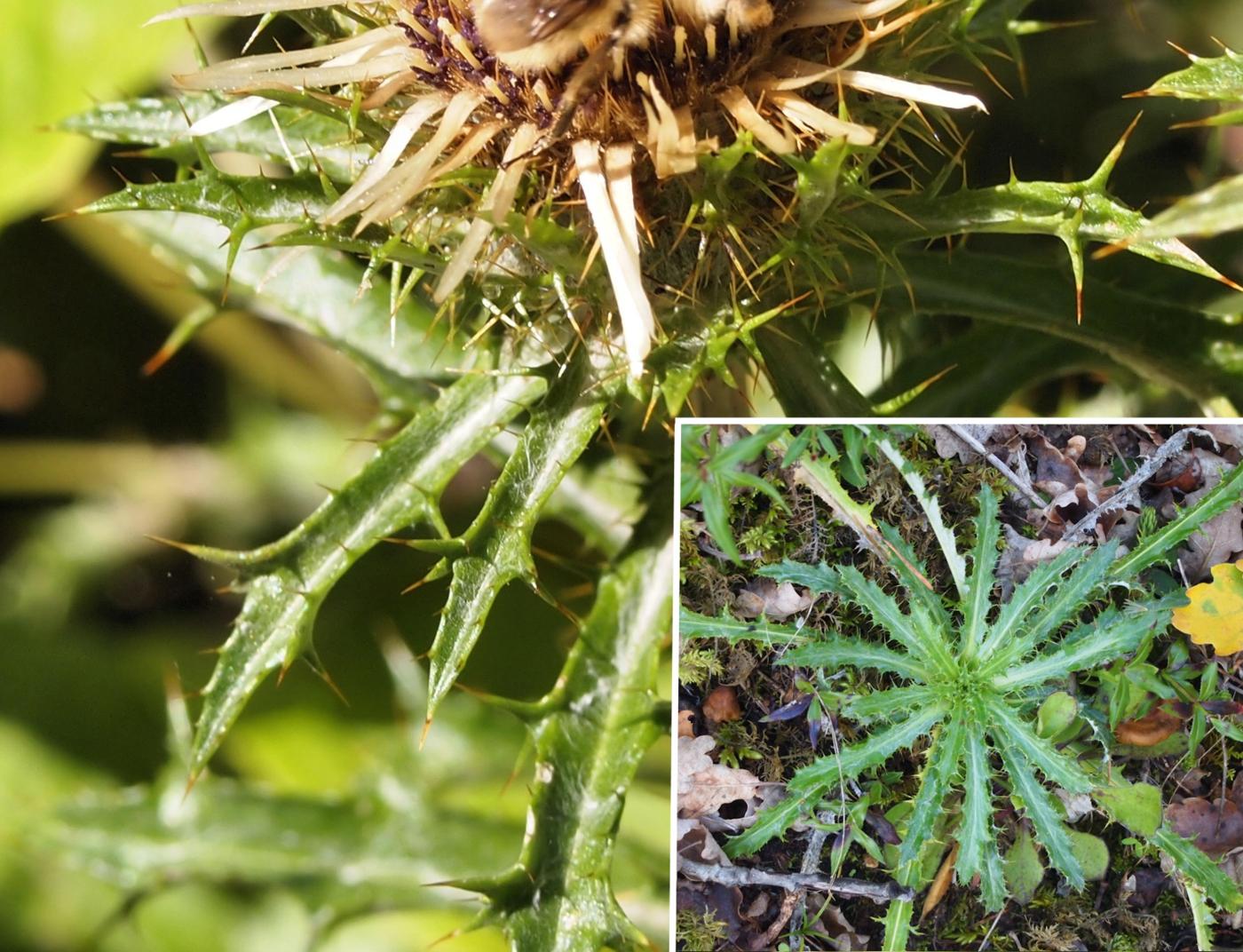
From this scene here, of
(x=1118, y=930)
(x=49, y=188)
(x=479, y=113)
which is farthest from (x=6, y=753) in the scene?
(x=1118, y=930)

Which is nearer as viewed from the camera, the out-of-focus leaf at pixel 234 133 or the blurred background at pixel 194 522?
the out-of-focus leaf at pixel 234 133

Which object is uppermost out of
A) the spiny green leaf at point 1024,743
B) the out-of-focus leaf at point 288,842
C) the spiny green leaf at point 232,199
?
the spiny green leaf at point 232,199

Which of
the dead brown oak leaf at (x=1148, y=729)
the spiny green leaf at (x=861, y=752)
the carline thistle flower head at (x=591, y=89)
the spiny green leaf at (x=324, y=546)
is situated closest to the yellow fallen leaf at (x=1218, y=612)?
the dead brown oak leaf at (x=1148, y=729)

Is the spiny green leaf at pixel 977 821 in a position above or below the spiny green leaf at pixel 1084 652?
below

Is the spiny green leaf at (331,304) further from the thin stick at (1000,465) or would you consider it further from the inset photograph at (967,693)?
the thin stick at (1000,465)

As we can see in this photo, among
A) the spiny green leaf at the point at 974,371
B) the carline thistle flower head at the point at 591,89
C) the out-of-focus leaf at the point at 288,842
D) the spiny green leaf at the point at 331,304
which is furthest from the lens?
the out-of-focus leaf at the point at 288,842

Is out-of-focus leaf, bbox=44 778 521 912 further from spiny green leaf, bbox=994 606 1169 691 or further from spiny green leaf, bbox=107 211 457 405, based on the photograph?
spiny green leaf, bbox=994 606 1169 691

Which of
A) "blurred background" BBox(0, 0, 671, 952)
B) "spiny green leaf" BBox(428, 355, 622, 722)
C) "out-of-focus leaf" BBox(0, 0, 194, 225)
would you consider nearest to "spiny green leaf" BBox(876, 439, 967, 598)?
"spiny green leaf" BBox(428, 355, 622, 722)
